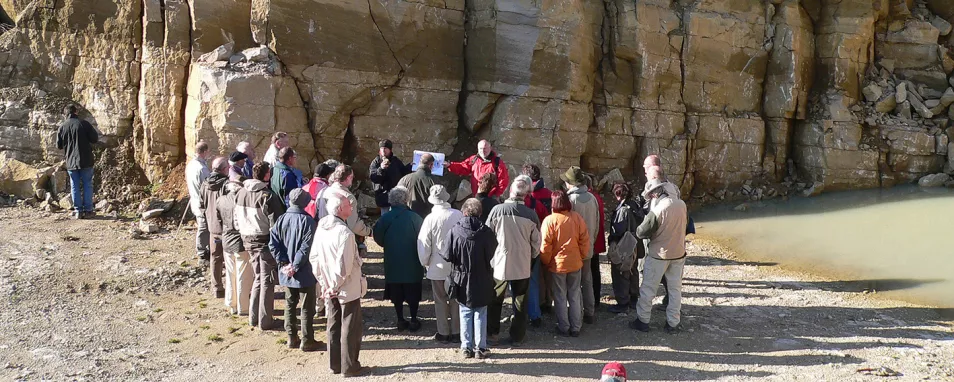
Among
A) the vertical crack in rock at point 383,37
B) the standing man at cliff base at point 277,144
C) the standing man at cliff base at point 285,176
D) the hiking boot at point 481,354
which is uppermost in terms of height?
the vertical crack in rock at point 383,37

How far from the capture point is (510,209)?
657 cm

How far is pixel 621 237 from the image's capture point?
7793mm

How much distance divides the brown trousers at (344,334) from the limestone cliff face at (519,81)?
598cm

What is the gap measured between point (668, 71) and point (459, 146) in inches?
190

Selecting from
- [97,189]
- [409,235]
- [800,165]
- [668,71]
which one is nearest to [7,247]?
[97,189]

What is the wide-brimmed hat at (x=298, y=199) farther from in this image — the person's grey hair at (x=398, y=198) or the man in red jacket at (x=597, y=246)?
the man in red jacket at (x=597, y=246)

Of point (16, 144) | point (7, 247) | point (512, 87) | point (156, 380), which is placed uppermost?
point (512, 87)

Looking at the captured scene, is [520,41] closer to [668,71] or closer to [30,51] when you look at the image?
[668,71]

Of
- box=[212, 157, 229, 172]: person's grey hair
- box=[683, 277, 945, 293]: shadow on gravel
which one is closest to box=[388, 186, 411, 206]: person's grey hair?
box=[212, 157, 229, 172]: person's grey hair

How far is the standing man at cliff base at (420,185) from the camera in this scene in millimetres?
8273

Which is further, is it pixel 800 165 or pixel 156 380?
pixel 800 165

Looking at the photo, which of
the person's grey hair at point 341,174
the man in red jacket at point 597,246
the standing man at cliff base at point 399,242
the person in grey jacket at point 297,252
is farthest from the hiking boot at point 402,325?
the man in red jacket at point 597,246

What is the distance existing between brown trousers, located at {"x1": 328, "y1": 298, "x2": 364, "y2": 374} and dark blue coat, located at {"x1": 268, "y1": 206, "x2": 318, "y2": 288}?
48cm

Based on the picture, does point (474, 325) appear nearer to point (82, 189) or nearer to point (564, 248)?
point (564, 248)
